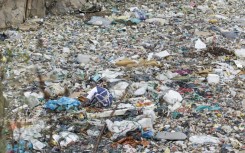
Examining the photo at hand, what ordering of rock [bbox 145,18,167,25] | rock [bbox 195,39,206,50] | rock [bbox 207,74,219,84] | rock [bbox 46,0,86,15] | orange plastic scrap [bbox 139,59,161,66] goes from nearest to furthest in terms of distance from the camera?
rock [bbox 207,74,219,84] → orange plastic scrap [bbox 139,59,161,66] → rock [bbox 195,39,206,50] → rock [bbox 145,18,167,25] → rock [bbox 46,0,86,15]

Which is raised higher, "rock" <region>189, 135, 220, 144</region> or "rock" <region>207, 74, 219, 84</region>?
"rock" <region>207, 74, 219, 84</region>

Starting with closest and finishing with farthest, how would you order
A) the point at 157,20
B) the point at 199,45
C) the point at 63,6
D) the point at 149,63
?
the point at 149,63 < the point at 199,45 < the point at 157,20 < the point at 63,6

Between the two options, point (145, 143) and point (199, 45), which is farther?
point (199, 45)

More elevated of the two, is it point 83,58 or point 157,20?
point 157,20

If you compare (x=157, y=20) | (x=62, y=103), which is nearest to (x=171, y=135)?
(x=62, y=103)

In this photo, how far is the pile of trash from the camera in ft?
11.5

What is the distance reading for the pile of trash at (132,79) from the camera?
11.5 ft

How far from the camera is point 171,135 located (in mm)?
3555

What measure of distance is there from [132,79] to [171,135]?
4.08ft

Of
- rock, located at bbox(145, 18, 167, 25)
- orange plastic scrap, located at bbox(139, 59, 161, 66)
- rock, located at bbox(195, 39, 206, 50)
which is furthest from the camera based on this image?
rock, located at bbox(145, 18, 167, 25)

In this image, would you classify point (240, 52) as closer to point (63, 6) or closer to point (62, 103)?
point (62, 103)

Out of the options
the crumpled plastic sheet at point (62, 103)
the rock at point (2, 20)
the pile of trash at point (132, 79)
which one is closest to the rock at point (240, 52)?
the pile of trash at point (132, 79)

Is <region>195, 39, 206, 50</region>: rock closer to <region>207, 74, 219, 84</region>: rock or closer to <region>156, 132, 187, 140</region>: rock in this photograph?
<region>207, 74, 219, 84</region>: rock

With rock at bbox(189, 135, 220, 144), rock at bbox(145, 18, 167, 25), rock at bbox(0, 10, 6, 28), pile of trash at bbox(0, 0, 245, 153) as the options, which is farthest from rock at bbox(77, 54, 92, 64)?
rock at bbox(189, 135, 220, 144)
